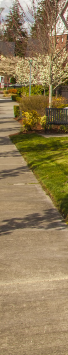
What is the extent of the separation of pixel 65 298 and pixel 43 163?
6854 mm

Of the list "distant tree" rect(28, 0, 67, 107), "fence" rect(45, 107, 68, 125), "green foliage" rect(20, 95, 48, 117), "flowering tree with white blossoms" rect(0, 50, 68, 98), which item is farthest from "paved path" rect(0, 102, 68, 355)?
"flowering tree with white blossoms" rect(0, 50, 68, 98)

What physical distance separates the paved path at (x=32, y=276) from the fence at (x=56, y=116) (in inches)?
404

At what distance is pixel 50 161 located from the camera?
11.1 m

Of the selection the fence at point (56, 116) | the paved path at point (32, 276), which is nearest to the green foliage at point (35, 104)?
the fence at point (56, 116)

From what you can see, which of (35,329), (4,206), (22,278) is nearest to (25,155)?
(4,206)

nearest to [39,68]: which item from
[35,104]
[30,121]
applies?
[35,104]

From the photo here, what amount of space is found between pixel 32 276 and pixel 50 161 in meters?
6.70

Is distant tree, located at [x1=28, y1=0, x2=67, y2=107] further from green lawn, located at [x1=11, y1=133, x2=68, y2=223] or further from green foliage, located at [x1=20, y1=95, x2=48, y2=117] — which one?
green lawn, located at [x1=11, y1=133, x2=68, y2=223]

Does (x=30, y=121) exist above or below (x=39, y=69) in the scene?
above

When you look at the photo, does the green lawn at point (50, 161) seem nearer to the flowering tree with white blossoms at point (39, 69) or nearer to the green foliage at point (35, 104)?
the green foliage at point (35, 104)

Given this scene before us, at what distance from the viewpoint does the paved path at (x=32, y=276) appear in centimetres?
358

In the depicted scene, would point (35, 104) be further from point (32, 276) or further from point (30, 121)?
point (32, 276)

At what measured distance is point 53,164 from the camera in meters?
10.7

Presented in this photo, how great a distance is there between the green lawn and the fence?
1553 millimetres
